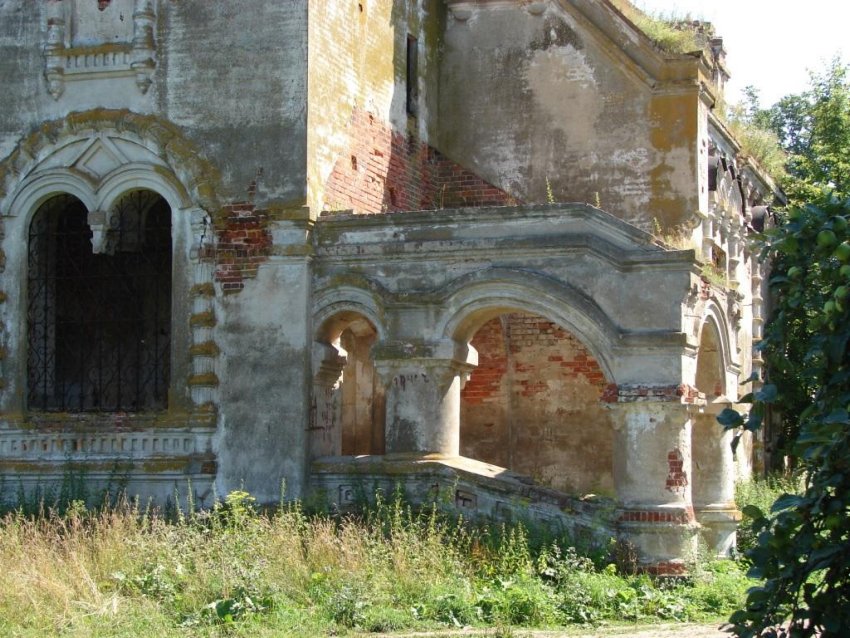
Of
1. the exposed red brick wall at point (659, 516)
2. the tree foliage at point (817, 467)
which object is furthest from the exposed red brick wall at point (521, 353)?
the tree foliage at point (817, 467)

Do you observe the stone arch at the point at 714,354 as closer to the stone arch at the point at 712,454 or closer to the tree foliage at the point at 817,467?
the stone arch at the point at 712,454

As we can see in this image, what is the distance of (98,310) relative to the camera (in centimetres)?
1683

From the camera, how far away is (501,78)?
1850cm

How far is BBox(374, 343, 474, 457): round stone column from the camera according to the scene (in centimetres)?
1468

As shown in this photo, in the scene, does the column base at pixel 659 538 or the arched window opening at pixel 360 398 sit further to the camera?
the arched window opening at pixel 360 398

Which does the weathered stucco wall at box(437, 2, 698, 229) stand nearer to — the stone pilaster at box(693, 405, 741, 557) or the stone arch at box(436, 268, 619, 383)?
the stone pilaster at box(693, 405, 741, 557)

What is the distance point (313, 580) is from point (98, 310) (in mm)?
5948

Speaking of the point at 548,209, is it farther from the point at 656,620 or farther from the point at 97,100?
the point at 97,100

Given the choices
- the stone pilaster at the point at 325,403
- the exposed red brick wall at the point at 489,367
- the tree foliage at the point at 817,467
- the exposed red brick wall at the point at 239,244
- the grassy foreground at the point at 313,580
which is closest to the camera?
the tree foliage at the point at 817,467

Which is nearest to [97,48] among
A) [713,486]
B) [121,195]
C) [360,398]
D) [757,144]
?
[121,195]

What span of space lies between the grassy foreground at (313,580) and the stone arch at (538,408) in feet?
12.7

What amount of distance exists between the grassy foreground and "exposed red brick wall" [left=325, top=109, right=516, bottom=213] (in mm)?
4204

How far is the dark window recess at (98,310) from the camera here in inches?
650

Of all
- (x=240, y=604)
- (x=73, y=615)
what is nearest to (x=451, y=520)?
(x=240, y=604)
